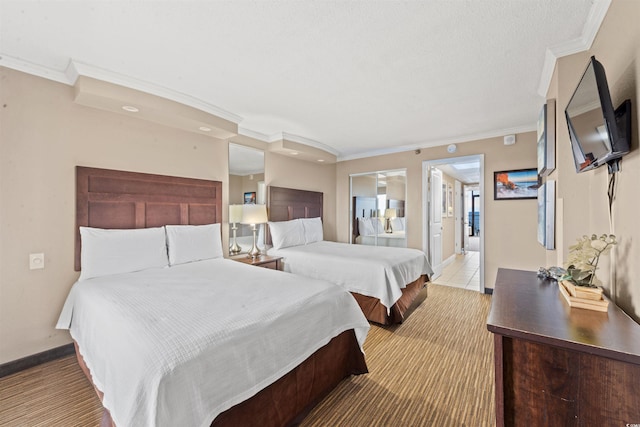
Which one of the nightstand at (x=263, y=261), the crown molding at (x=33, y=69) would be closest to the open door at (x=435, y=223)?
the nightstand at (x=263, y=261)

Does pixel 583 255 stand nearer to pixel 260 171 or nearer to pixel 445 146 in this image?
pixel 445 146

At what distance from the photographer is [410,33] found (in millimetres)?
1845

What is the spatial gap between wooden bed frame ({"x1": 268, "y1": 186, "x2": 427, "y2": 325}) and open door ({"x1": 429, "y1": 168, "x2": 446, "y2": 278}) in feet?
4.30

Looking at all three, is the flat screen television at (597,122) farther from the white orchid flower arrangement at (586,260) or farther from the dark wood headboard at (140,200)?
the dark wood headboard at (140,200)

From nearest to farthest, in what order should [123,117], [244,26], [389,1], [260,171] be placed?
[389,1] → [244,26] → [123,117] → [260,171]

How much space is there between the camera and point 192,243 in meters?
2.97

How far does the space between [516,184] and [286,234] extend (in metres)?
3.64

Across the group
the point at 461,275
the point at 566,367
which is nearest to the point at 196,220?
the point at 566,367

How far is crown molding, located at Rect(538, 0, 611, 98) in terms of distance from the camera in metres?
1.57

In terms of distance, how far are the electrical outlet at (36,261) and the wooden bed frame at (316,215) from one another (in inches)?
105

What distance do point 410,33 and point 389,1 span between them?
364 millimetres

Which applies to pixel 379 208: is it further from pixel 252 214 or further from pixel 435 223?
pixel 252 214

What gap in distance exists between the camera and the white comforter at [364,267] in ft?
9.46

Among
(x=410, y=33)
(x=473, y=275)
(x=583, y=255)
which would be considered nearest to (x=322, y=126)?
(x=410, y=33)
